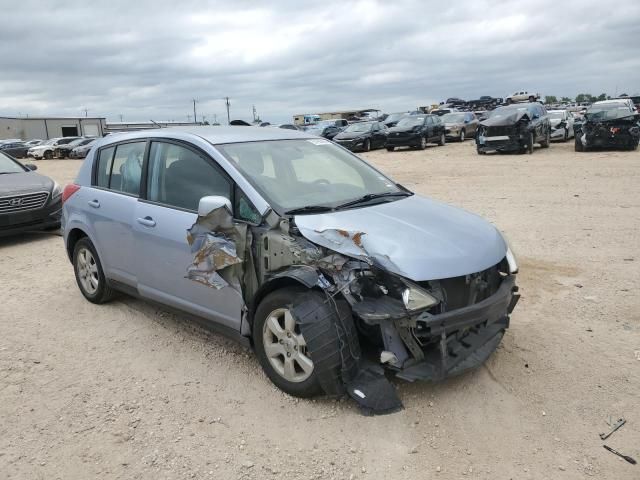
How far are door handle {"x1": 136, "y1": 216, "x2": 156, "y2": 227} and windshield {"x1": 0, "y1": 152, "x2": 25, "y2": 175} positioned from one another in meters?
6.18

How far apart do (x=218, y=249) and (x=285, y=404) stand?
43.6 inches

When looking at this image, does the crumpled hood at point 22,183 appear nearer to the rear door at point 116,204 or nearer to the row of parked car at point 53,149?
the rear door at point 116,204

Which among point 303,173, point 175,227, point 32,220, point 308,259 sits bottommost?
point 32,220

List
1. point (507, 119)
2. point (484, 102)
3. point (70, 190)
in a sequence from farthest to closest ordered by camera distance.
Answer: point (484, 102)
point (507, 119)
point (70, 190)

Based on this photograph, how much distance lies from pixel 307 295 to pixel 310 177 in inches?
49.3

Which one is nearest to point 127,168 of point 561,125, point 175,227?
point 175,227

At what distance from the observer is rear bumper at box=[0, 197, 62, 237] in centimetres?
824

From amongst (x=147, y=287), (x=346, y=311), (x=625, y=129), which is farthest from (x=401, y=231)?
(x=625, y=129)

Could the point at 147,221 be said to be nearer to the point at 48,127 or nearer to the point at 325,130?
the point at 325,130

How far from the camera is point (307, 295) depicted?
3305 millimetres

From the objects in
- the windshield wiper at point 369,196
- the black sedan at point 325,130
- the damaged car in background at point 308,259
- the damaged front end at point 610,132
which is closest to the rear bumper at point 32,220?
the damaged car in background at point 308,259

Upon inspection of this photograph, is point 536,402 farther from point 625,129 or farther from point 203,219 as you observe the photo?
point 625,129

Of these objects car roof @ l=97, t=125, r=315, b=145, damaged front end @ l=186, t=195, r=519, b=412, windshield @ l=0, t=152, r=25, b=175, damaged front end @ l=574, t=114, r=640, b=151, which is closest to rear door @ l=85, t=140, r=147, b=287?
car roof @ l=97, t=125, r=315, b=145

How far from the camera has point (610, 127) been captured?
1823 centimetres
